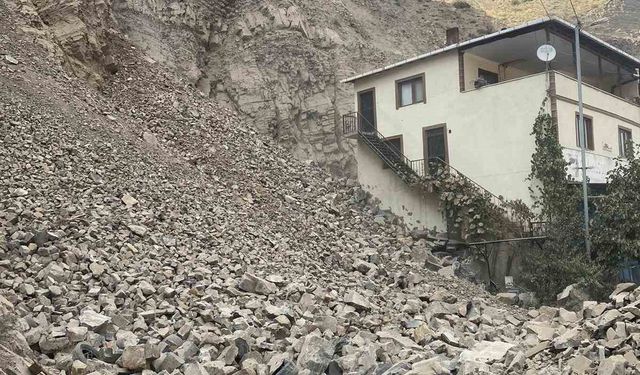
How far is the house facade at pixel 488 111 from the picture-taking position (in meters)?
23.5

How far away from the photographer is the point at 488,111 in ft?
81.1

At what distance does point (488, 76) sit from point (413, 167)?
4.76 m

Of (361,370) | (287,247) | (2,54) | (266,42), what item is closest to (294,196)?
Result: (287,247)

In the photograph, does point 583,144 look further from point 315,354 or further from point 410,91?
point 315,354

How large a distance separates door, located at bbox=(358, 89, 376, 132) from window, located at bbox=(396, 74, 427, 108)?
1401mm

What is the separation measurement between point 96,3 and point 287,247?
15.4 meters

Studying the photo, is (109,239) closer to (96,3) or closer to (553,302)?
(553,302)

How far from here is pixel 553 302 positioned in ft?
Answer: 68.4

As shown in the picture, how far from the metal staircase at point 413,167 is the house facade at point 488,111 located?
75mm

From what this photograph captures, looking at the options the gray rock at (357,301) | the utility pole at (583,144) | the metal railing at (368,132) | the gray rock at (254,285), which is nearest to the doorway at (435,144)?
the metal railing at (368,132)

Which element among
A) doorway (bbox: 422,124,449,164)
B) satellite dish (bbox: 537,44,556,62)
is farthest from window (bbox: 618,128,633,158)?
doorway (bbox: 422,124,449,164)

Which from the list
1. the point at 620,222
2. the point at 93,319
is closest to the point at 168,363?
the point at 93,319

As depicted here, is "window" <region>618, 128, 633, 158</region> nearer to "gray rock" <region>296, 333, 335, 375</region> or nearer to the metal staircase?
the metal staircase

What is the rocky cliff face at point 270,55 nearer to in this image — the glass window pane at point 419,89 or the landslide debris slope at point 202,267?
the landslide debris slope at point 202,267
